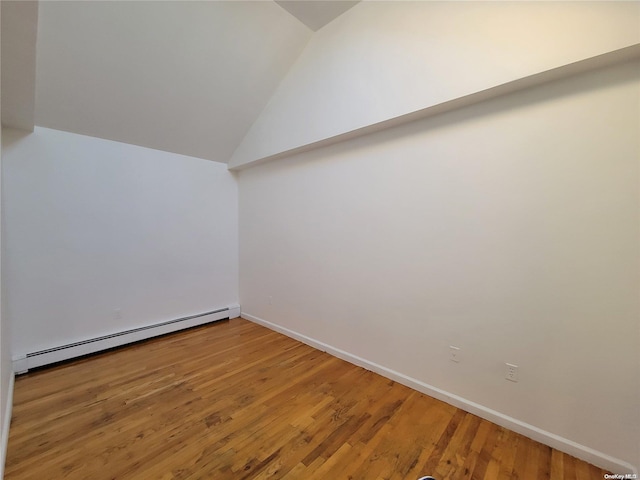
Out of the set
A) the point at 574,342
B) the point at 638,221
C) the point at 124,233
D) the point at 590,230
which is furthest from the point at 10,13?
the point at 574,342

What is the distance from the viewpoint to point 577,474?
151 centimetres

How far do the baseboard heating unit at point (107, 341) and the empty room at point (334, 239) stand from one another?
36mm

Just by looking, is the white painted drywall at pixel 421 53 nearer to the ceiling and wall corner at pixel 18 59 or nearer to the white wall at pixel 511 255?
the white wall at pixel 511 255

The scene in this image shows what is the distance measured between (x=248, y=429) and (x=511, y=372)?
189cm

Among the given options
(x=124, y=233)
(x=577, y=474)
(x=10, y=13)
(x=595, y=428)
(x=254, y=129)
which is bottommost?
(x=577, y=474)

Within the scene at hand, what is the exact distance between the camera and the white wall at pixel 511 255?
1516 mm

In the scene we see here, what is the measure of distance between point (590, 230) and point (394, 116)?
1.53 m

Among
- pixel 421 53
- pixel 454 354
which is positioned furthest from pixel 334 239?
pixel 421 53

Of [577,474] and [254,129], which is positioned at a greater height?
[254,129]

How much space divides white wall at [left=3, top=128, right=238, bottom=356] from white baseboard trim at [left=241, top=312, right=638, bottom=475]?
236 centimetres

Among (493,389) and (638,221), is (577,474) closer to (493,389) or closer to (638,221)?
(493,389)

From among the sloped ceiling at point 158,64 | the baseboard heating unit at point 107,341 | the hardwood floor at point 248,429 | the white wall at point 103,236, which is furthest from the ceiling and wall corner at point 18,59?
the hardwood floor at point 248,429

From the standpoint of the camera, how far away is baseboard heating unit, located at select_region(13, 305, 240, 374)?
2.52 metres

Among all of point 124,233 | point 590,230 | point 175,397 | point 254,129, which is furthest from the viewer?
point 254,129
